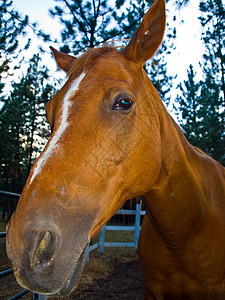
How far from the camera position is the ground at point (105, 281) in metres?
4.57

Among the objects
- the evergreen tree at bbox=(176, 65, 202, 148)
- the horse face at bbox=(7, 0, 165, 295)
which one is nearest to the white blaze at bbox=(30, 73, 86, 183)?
the horse face at bbox=(7, 0, 165, 295)

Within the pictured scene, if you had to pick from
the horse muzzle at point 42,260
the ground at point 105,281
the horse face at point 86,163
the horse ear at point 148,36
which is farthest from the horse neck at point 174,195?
the ground at point 105,281

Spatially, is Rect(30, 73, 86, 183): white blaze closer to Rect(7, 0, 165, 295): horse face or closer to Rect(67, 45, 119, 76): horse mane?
Rect(7, 0, 165, 295): horse face

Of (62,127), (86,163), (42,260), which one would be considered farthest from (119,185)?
(42,260)

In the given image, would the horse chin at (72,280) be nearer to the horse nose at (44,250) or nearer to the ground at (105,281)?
the horse nose at (44,250)

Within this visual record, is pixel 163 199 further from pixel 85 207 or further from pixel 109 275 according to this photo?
pixel 109 275

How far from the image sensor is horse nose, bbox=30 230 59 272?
0.92 metres

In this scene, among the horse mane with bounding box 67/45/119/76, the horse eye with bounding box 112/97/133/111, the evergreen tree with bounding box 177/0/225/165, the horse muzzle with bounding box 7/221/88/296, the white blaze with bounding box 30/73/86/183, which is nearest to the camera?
the horse muzzle with bounding box 7/221/88/296

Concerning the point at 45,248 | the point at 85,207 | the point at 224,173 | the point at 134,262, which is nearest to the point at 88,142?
the point at 85,207

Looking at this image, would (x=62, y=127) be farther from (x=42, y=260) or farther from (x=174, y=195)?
(x=174, y=195)

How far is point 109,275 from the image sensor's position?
19.1 feet

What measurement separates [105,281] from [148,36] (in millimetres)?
5374

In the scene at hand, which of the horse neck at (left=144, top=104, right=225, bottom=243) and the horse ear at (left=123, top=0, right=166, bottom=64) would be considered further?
the horse neck at (left=144, top=104, right=225, bottom=243)

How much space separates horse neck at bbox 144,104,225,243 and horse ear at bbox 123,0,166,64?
0.44 meters
